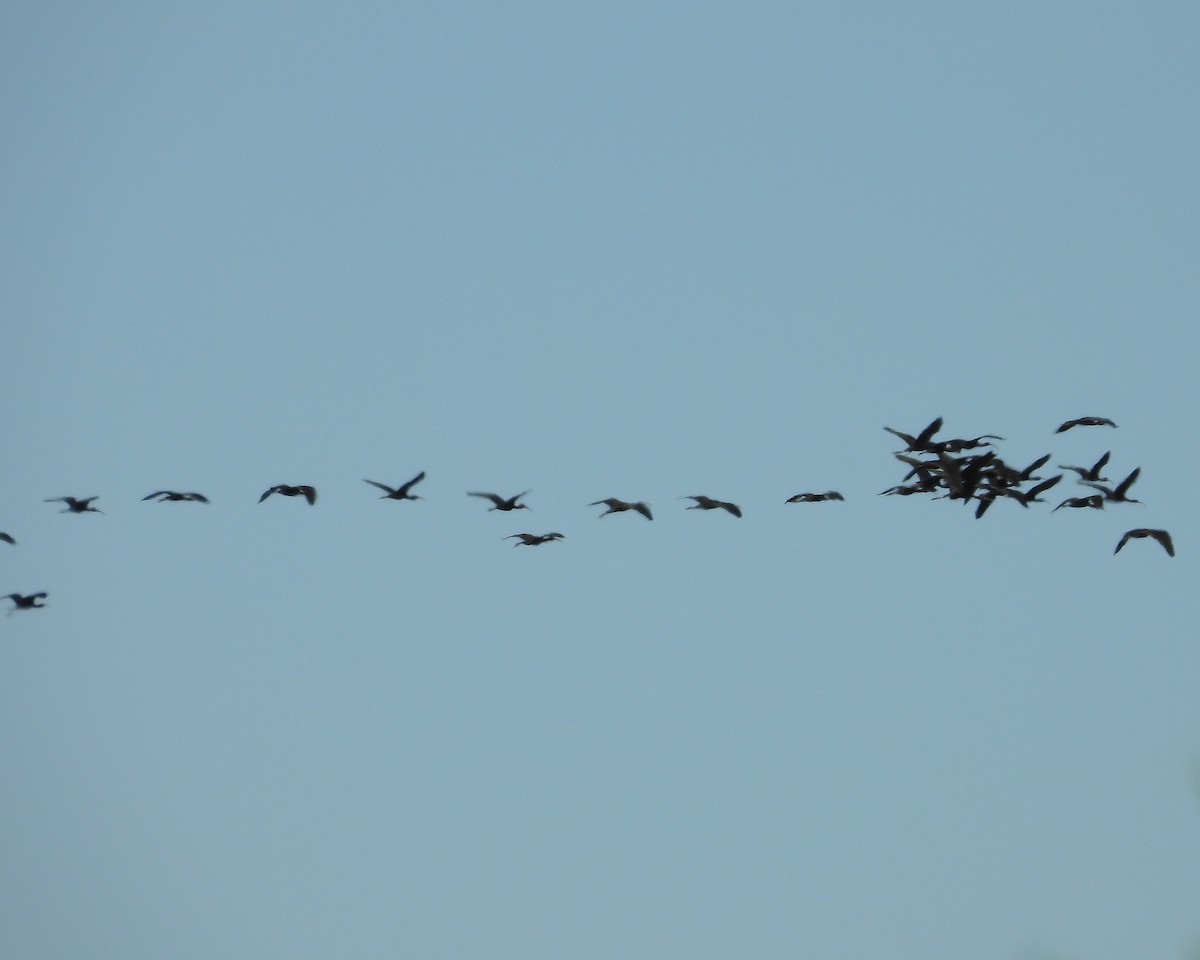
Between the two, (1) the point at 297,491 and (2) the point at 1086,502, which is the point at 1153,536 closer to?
(2) the point at 1086,502

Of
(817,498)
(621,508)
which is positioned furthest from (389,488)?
(817,498)

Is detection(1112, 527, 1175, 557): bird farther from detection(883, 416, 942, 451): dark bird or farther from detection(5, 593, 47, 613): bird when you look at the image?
detection(5, 593, 47, 613): bird

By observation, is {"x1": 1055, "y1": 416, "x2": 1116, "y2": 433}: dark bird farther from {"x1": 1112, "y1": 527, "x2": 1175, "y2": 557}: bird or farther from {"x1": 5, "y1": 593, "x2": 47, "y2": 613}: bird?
{"x1": 5, "y1": 593, "x2": 47, "y2": 613}: bird

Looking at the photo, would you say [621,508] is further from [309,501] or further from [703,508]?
[309,501]

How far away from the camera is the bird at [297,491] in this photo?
228 feet

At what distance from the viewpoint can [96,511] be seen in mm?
75125

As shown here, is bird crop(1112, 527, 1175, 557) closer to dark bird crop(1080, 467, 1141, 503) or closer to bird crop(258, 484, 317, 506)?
dark bird crop(1080, 467, 1141, 503)

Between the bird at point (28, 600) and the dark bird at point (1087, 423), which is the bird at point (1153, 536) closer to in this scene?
the dark bird at point (1087, 423)

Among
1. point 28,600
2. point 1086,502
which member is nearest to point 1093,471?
point 1086,502

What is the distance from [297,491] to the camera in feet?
230

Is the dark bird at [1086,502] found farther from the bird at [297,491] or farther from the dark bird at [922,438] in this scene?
the bird at [297,491]

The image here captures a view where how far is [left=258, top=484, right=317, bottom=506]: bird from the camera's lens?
228 feet

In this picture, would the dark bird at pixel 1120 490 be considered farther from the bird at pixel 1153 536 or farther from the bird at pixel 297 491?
the bird at pixel 297 491

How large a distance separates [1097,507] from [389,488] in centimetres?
2254
